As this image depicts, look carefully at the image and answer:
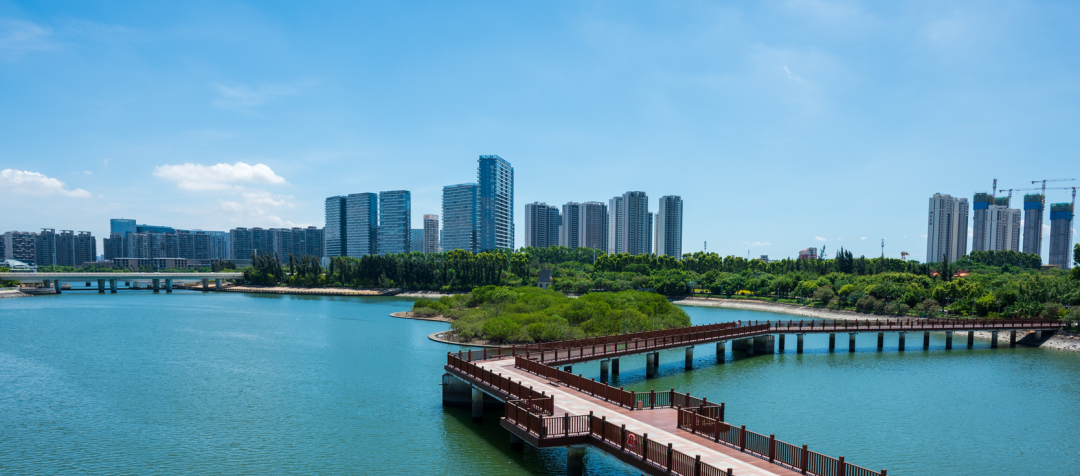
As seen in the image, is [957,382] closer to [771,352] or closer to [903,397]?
[903,397]

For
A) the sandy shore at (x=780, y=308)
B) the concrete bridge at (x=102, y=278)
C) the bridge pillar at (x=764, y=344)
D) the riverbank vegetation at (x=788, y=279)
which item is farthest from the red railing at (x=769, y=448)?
the concrete bridge at (x=102, y=278)

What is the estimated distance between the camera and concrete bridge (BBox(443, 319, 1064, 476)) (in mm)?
18719

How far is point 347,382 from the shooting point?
41.9 meters

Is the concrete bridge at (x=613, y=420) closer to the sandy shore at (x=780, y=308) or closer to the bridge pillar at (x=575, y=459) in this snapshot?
the bridge pillar at (x=575, y=459)

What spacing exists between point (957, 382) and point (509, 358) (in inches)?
1298

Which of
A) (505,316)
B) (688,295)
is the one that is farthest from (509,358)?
(688,295)

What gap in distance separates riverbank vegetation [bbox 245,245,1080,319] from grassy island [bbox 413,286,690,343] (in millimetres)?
19610

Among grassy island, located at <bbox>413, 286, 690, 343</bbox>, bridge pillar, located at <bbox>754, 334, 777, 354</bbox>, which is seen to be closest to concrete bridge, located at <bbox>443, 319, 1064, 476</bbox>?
grassy island, located at <bbox>413, 286, 690, 343</bbox>

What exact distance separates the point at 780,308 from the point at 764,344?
55.1 meters

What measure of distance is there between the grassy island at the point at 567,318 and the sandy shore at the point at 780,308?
38.4m

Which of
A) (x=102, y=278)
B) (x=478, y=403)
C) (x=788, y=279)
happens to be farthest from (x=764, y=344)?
(x=102, y=278)

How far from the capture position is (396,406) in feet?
115

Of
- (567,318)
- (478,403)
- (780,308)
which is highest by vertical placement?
(478,403)

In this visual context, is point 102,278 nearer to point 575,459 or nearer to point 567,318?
point 567,318
